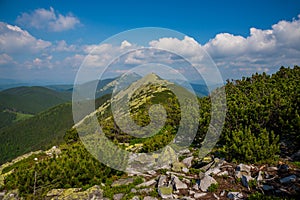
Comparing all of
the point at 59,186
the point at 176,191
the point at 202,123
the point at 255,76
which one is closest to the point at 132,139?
the point at 202,123

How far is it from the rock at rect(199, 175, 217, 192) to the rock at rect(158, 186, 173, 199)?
1.76 metres

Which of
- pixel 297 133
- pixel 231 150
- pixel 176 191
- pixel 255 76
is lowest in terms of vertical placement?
pixel 176 191

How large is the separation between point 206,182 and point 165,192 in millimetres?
2430

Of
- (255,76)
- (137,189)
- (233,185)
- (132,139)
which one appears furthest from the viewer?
(255,76)

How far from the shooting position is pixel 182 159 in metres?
18.5

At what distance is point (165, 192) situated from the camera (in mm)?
12766

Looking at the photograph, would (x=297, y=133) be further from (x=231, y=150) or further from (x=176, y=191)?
(x=176, y=191)

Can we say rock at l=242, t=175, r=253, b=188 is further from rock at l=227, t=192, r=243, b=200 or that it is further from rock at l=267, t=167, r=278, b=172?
rock at l=267, t=167, r=278, b=172

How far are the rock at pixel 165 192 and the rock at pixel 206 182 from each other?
1.76m

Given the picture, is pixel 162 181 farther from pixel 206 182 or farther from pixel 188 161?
pixel 188 161

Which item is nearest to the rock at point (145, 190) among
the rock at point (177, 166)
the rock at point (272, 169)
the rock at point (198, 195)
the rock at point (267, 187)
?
the rock at point (198, 195)

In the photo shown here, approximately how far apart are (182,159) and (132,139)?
10016 millimetres

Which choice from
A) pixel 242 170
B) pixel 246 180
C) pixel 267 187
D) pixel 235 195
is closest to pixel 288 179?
pixel 267 187

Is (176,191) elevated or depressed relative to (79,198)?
elevated
